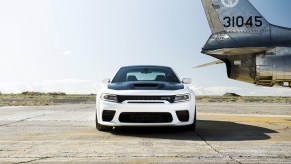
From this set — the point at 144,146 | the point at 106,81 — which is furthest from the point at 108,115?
the point at 144,146

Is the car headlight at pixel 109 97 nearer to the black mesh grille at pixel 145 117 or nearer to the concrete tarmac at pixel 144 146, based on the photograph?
the black mesh grille at pixel 145 117

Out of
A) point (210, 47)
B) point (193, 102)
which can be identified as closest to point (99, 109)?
point (193, 102)

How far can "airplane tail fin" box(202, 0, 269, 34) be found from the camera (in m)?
14.5

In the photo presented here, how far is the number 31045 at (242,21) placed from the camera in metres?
14.6

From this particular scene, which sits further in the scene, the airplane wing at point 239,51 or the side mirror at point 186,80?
the airplane wing at point 239,51

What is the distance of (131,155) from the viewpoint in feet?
16.1

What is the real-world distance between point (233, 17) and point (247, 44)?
4.20ft

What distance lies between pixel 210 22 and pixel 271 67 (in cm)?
298

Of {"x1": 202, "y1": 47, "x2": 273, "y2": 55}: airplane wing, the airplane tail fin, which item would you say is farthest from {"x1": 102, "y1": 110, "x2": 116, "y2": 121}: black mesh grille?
the airplane tail fin

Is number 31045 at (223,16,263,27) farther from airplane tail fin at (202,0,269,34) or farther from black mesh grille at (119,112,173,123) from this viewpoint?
black mesh grille at (119,112,173,123)

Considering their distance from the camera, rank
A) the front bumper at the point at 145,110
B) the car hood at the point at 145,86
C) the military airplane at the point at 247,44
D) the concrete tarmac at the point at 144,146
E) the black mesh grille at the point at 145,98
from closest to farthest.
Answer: the concrete tarmac at the point at 144,146, the front bumper at the point at 145,110, the black mesh grille at the point at 145,98, the car hood at the point at 145,86, the military airplane at the point at 247,44

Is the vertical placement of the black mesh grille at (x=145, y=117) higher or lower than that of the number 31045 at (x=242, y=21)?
lower

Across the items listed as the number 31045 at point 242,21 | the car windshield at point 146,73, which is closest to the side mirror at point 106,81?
the car windshield at point 146,73

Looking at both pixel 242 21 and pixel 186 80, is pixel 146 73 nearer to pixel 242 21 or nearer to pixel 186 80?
pixel 186 80
